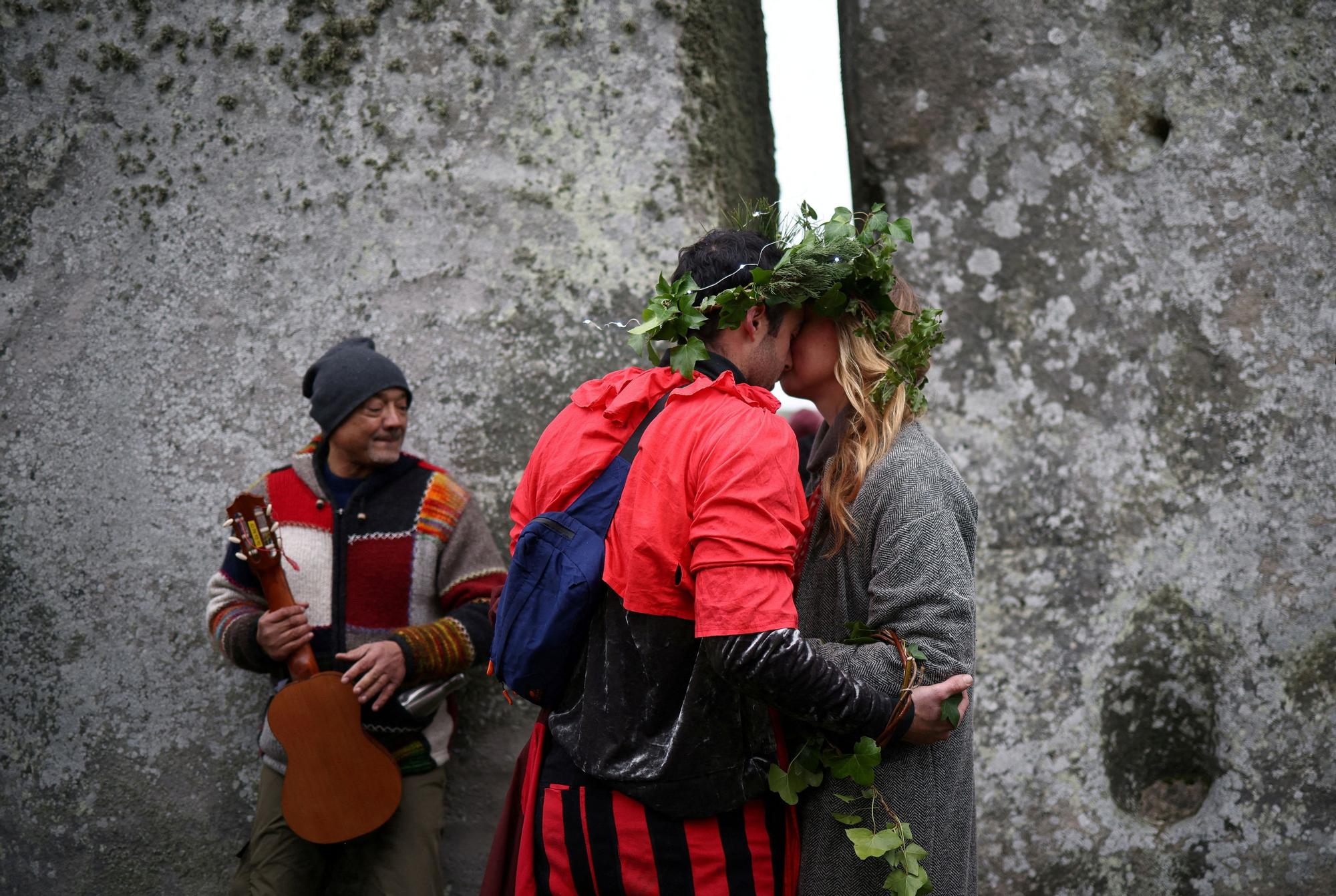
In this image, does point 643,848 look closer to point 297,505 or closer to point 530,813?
point 530,813

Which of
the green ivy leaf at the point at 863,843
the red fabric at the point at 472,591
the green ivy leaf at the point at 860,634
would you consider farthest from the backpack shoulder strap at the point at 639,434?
the red fabric at the point at 472,591

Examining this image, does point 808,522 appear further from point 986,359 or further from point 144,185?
point 144,185

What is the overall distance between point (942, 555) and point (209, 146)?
2.39m

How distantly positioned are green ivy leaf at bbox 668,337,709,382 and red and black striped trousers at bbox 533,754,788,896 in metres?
0.71

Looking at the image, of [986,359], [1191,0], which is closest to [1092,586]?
[986,359]

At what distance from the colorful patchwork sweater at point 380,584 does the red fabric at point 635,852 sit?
937 millimetres

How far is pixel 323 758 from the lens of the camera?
8.07ft

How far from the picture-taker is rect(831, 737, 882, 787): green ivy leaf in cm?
174

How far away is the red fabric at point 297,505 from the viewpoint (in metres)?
2.63

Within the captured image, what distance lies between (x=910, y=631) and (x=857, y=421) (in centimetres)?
41

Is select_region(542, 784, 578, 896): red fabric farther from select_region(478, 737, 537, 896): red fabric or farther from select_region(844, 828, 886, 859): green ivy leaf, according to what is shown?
select_region(844, 828, 886, 859): green ivy leaf

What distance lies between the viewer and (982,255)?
3115mm

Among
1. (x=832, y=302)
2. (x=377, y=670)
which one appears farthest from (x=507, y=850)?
(x=832, y=302)

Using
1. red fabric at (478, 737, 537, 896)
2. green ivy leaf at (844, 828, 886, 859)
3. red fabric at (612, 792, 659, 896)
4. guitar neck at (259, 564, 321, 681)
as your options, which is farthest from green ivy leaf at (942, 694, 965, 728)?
guitar neck at (259, 564, 321, 681)
